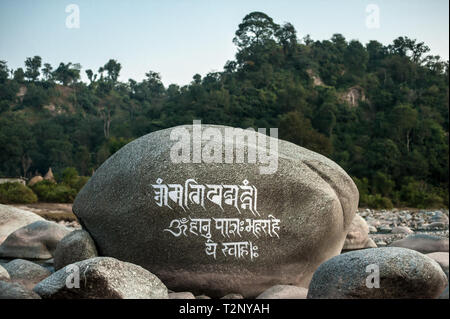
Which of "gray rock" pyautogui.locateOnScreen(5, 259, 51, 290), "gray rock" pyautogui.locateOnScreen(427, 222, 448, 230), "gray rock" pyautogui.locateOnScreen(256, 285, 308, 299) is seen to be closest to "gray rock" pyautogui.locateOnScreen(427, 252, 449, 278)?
"gray rock" pyautogui.locateOnScreen(256, 285, 308, 299)

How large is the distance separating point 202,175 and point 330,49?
5986 centimetres

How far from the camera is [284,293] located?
5.38m

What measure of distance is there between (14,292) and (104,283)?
0.85m

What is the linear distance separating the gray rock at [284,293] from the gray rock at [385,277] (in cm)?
49

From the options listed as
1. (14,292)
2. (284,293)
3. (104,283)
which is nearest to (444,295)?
(284,293)

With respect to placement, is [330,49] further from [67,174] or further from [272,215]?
[272,215]

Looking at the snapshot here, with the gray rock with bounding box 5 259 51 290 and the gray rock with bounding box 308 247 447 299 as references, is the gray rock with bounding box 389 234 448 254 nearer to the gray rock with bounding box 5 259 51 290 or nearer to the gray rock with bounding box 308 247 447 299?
the gray rock with bounding box 308 247 447 299

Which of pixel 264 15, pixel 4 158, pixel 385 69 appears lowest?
pixel 4 158

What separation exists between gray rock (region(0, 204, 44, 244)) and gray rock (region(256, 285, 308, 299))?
648cm

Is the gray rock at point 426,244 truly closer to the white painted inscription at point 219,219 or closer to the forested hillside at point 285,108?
the white painted inscription at point 219,219

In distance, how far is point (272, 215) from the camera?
Result: 5.93 meters

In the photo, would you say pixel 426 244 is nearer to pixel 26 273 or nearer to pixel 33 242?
pixel 26 273

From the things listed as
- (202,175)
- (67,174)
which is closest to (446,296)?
(202,175)

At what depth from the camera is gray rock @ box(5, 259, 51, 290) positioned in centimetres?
611
